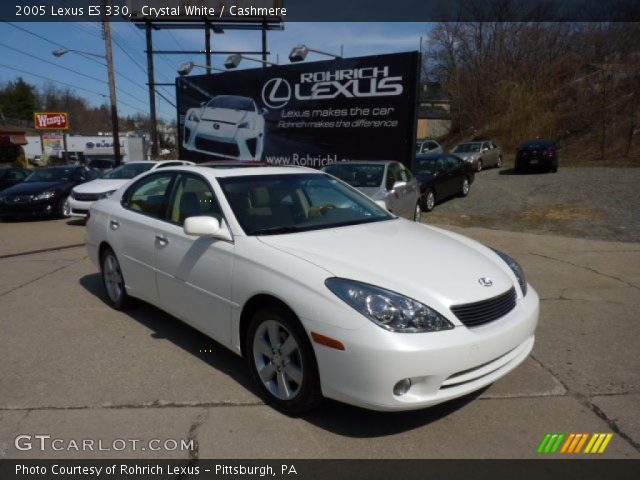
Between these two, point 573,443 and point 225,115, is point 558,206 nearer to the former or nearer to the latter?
point 225,115

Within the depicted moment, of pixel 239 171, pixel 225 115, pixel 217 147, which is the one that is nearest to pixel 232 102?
pixel 225 115

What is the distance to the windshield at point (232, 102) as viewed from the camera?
52.4 feet

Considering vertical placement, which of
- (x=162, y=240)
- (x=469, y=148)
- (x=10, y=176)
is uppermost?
(x=469, y=148)

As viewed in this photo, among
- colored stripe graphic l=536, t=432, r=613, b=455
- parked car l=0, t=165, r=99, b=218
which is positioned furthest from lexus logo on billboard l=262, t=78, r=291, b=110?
colored stripe graphic l=536, t=432, r=613, b=455

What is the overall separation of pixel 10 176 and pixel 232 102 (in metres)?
7.61

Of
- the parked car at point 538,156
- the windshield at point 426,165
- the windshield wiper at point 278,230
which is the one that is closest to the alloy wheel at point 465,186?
the windshield at point 426,165

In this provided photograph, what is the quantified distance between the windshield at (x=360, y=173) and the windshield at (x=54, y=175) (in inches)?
322

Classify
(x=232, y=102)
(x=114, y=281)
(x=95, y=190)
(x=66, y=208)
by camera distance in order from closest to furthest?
(x=114, y=281)
(x=95, y=190)
(x=66, y=208)
(x=232, y=102)

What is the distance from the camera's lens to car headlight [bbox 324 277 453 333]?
2.66 m

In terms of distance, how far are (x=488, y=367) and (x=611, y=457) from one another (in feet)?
2.58

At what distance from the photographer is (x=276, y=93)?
49.4 ft

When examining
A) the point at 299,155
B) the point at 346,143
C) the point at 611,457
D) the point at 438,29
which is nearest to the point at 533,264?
the point at 611,457

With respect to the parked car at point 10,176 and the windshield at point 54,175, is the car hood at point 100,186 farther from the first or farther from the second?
the parked car at point 10,176

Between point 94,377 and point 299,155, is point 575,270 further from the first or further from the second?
point 299,155
